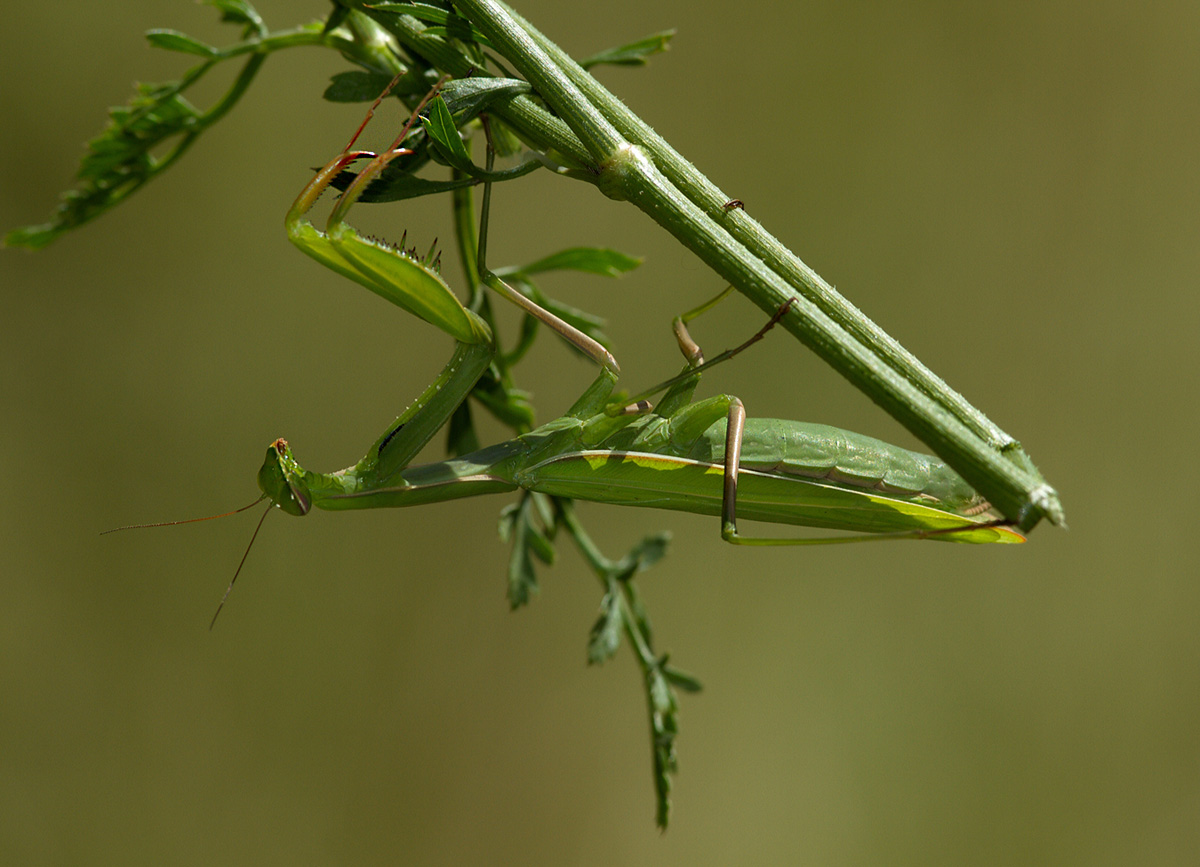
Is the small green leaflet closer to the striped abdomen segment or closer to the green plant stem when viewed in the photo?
the green plant stem

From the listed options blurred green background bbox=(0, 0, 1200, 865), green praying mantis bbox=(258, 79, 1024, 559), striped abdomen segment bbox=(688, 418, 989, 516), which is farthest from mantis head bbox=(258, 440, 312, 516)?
blurred green background bbox=(0, 0, 1200, 865)

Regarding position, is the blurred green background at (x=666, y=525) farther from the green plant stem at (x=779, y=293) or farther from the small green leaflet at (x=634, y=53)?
the green plant stem at (x=779, y=293)

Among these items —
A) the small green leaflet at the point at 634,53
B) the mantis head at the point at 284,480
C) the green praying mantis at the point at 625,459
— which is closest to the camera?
the green praying mantis at the point at 625,459

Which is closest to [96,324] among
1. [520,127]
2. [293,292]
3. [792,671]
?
[293,292]

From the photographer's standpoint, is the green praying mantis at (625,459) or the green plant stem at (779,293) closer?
the green plant stem at (779,293)

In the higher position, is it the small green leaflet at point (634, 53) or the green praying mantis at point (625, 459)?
the small green leaflet at point (634, 53)

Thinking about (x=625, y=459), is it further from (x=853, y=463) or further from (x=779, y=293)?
(x=779, y=293)

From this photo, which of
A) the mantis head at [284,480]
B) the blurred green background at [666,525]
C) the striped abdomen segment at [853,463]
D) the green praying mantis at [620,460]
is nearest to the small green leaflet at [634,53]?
the green praying mantis at [620,460]
